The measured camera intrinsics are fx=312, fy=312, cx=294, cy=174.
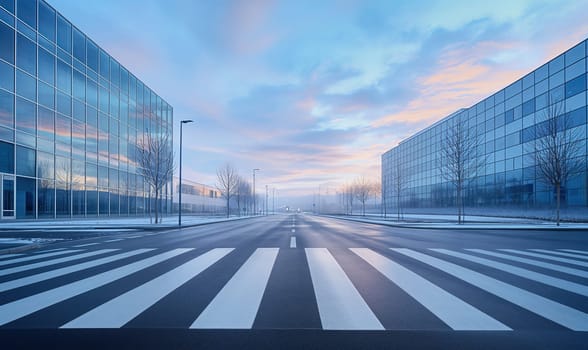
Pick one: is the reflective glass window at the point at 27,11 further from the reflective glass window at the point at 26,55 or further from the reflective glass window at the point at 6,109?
the reflective glass window at the point at 6,109

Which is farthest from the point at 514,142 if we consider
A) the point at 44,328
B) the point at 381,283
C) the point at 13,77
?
the point at 13,77

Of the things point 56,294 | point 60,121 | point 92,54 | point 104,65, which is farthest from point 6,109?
point 56,294

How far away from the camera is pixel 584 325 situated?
12.7ft

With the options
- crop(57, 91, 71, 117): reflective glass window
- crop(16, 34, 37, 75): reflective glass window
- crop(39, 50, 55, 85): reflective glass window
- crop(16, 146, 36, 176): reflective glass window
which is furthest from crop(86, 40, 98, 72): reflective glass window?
crop(16, 146, 36, 176): reflective glass window

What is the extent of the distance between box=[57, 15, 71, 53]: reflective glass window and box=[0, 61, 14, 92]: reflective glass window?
6.78 m

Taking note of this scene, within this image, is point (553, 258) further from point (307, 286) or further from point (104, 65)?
point (104, 65)

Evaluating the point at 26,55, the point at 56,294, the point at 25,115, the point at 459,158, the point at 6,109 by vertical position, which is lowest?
the point at 56,294

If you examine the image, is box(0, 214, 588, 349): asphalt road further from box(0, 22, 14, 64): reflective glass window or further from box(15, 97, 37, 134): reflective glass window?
box(0, 22, 14, 64): reflective glass window

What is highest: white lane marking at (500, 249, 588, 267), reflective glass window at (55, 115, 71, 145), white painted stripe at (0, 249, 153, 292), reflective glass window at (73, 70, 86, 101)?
reflective glass window at (73, 70, 86, 101)

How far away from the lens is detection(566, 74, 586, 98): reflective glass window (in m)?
33.6

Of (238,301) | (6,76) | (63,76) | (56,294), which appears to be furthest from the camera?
(63,76)

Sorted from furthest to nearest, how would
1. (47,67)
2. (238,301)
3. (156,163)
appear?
1. (156,163)
2. (47,67)
3. (238,301)

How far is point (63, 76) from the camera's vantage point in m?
31.3

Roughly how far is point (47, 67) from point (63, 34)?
14.9 ft
